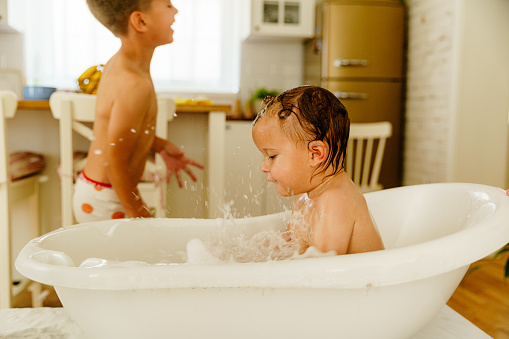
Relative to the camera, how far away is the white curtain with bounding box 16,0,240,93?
309 cm

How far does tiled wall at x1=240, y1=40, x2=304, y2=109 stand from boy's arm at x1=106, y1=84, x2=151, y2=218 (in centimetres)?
251

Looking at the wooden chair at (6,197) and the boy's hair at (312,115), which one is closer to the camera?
the boy's hair at (312,115)

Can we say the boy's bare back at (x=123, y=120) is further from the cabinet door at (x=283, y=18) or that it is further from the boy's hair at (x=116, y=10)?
the cabinet door at (x=283, y=18)

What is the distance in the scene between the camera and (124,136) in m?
A: 0.94

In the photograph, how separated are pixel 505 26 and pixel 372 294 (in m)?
2.56

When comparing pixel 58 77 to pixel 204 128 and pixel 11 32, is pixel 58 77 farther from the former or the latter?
pixel 204 128

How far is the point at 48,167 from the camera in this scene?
1726 mm

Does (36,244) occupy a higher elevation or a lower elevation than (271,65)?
lower

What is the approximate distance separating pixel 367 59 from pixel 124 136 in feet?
7.30

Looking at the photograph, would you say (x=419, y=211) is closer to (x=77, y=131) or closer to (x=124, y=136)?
(x=124, y=136)

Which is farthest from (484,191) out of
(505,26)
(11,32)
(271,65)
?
(11,32)

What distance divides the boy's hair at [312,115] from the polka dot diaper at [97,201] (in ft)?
1.66

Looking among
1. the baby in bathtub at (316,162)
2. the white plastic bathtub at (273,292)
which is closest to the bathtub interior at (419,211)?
the baby in bathtub at (316,162)

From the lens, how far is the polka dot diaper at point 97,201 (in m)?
1.04
